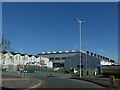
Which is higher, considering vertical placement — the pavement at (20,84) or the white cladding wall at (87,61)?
the white cladding wall at (87,61)

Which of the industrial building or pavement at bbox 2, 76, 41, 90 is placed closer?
pavement at bbox 2, 76, 41, 90

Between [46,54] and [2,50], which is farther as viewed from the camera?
[46,54]

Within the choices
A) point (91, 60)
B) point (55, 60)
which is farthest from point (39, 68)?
point (55, 60)

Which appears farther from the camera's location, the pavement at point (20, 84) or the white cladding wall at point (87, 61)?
the white cladding wall at point (87, 61)

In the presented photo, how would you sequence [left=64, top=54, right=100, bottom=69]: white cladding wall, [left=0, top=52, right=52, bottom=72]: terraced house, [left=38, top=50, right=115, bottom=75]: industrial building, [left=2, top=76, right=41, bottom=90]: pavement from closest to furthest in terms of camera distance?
[left=2, top=76, right=41, bottom=90]: pavement → [left=0, top=52, right=52, bottom=72]: terraced house → [left=38, top=50, right=115, bottom=75]: industrial building → [left=64, top=54, right=100, bottom=69]: white cladding wall

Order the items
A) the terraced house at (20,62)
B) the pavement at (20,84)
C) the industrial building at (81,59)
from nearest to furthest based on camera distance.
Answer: the pavement at (20,84) → the terraced house at (20,62) → the industrial building at (81,59)

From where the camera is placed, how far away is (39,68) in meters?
126

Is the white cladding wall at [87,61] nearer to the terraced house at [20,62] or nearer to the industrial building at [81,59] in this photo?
the industrial building at [81,59]

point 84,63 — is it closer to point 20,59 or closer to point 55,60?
point 20,59

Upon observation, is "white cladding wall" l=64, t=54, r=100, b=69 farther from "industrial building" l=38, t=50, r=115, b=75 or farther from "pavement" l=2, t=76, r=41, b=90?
"pavement" l=2, t=76, r=41, b=90

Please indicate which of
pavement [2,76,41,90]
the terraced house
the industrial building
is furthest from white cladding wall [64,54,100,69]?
pavement [2,76,41,90]

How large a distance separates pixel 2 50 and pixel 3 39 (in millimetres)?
736

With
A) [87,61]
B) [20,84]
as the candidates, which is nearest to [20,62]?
[87,61]

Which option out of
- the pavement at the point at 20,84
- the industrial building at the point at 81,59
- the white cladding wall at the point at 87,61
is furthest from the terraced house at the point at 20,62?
the pavement at the point at 20,84
